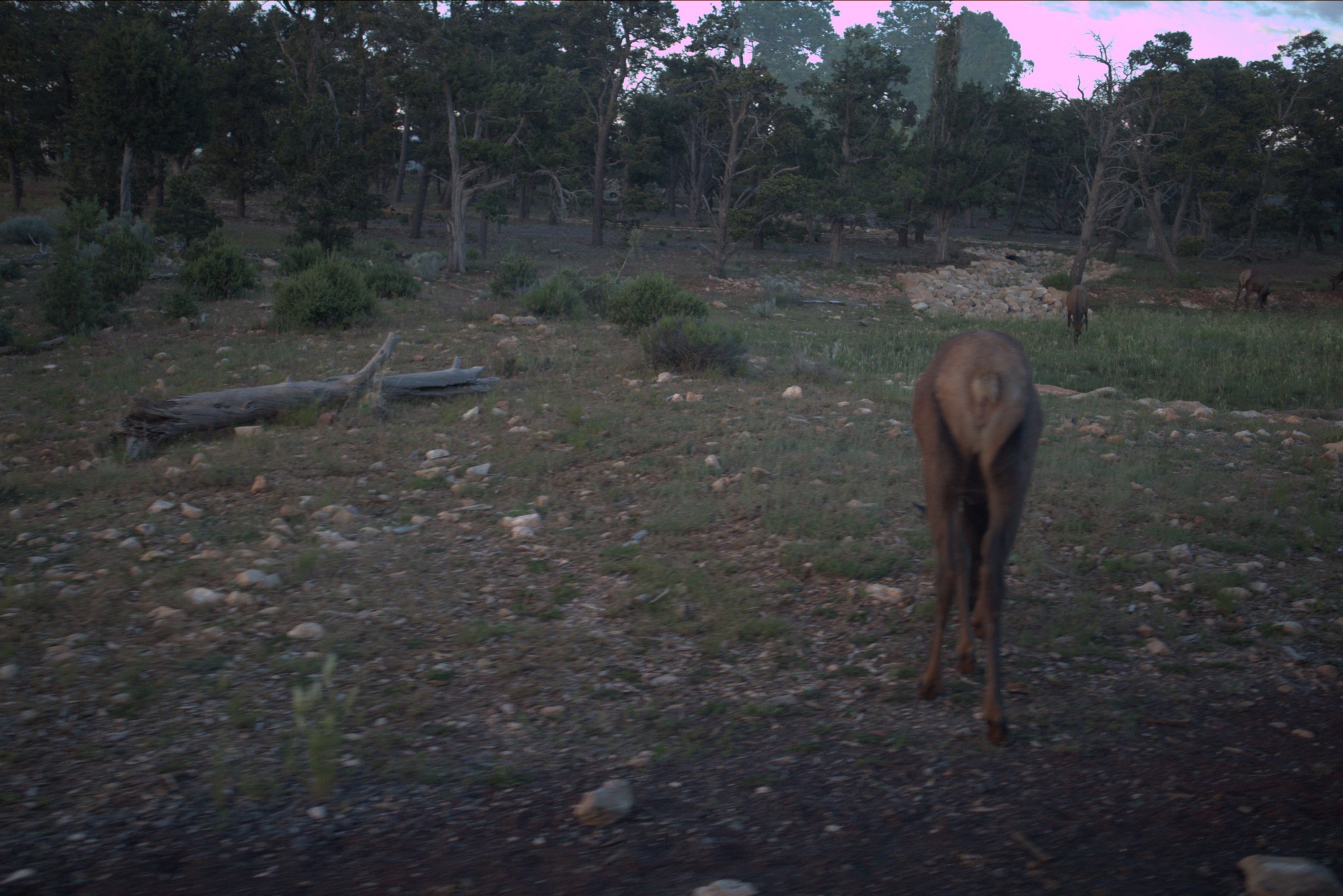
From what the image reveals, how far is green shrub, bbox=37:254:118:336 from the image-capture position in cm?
1384

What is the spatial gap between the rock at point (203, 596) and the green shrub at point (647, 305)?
10257 mm

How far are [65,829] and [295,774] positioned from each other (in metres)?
0.78

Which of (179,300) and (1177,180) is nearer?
(179,300)

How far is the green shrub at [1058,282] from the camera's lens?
3278cm

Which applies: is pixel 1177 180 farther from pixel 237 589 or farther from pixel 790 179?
pixel 237 589

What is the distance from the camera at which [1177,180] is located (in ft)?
132

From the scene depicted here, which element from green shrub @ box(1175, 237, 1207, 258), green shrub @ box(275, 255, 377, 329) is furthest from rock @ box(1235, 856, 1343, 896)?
green shrub @ box(1175, 237, 1207, 258)

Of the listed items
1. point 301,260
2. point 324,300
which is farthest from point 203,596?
point 301,260

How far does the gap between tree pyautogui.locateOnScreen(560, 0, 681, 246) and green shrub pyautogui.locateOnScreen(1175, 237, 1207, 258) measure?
21903 millimetres

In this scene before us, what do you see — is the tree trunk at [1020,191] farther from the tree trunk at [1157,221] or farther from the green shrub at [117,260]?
the green shrub at [117,260]

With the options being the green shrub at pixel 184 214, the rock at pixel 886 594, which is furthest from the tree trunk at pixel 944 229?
the rock at pixel 886 594

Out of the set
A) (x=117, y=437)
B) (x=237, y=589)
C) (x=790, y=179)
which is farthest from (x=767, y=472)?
(x=790, y=179)

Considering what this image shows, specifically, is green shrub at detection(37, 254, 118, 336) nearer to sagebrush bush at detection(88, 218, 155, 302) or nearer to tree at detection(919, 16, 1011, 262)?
sagebrush bush at detection(88, 218, 155, 302)

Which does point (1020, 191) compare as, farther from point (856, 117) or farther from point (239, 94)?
point (239, 94)
